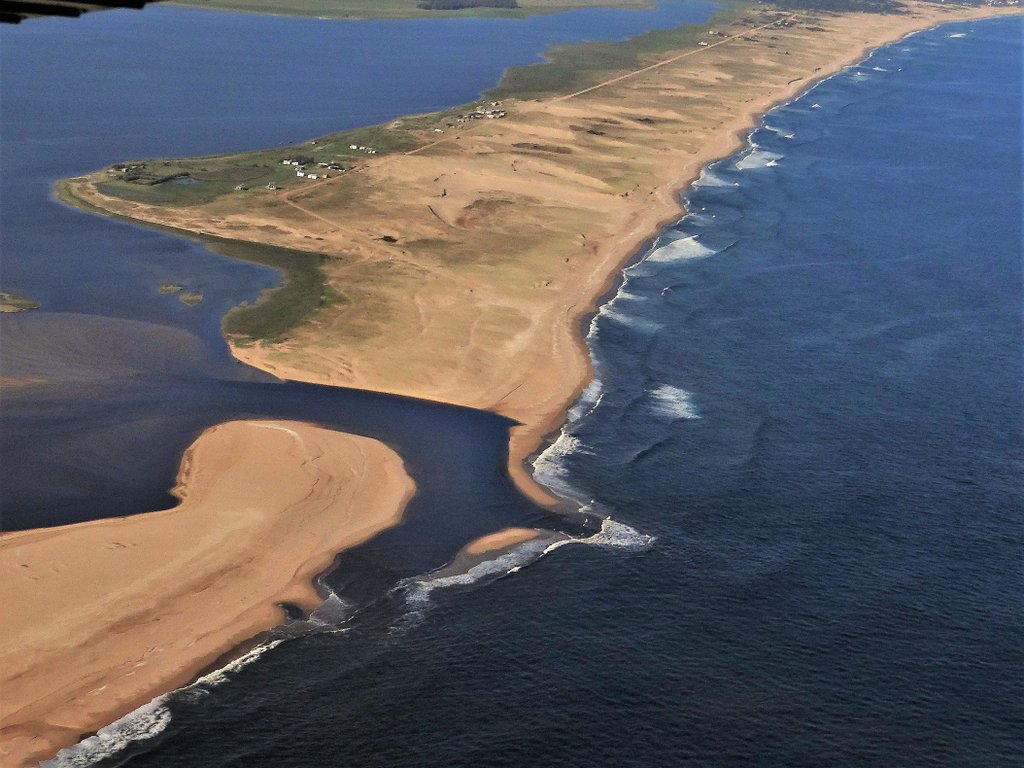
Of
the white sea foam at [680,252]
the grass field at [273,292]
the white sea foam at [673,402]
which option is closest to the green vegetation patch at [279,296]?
the grass field at [273,292]

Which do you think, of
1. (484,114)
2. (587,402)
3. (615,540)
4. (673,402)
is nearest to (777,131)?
(484,114)

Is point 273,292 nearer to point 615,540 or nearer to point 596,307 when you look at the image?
point 596,307

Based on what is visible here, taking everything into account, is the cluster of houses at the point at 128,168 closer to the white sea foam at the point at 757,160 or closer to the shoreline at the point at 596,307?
the shoreline at the point at 596,307

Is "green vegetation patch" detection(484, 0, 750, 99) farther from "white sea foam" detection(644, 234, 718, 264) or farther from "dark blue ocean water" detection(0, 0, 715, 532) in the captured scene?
"white sea foam" detection(644, 234, 718, 264)

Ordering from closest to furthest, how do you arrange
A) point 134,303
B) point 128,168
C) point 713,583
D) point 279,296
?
1. point 713,583
2. point 134,303
3. point 279,296
4. point 128,168

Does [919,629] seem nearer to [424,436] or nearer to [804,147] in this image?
[424,436]

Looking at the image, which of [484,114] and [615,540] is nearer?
[615,540]
